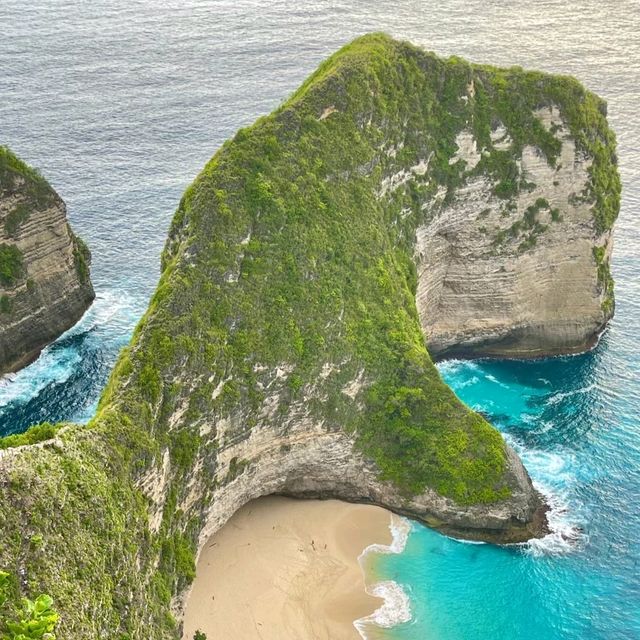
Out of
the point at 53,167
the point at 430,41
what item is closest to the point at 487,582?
the point at 53,167

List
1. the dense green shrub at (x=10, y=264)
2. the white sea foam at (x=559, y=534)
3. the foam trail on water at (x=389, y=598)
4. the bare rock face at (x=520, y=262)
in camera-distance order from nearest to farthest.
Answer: the foam trail on water at (x=389, y=598), the white sea foam at (x=559, y=534), the dense green shrub at (x=10, y=264), the bare rock face at (x=520, y=262)

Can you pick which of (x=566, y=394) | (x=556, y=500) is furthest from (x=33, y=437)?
(x=566, y=394)

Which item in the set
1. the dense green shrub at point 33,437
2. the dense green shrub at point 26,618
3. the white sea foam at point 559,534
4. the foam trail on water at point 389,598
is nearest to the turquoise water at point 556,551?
the white sea foam at point 559,534

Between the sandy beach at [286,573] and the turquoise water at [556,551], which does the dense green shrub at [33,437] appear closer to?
the sandy beach at [286,573]

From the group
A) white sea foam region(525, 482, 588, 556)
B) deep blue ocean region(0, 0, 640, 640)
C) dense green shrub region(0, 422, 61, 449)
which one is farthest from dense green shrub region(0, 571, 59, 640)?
white sea foam region(525, 482, 588, 556)

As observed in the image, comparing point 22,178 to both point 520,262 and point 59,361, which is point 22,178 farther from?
point 520,262

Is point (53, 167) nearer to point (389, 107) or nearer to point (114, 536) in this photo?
point (389, 107)

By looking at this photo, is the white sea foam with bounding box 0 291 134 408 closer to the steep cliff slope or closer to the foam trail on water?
the steep cliff slope
